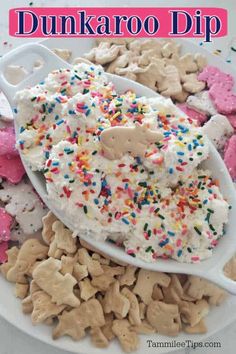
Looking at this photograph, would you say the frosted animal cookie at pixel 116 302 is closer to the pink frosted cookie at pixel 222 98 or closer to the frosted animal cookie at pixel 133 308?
the frosted animal cookie at pixel 133 308

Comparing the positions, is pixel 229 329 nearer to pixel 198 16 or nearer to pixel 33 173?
pixel 33 173

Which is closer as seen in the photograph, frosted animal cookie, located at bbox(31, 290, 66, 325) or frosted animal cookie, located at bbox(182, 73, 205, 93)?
frosted animal cookie, located at bbox(31, 290, 66, 325)

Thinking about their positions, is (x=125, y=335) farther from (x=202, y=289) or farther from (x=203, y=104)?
(x=203, y=104)

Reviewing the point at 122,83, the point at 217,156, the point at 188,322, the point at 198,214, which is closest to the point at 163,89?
the point at 122,83

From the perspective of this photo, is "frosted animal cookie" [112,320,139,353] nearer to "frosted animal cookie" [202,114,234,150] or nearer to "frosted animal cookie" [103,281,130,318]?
"frosted animal cookie" [103,281,130,318]

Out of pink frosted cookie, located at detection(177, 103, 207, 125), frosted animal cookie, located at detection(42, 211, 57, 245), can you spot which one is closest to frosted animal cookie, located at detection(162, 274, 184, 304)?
frosted animal cookie, located at detection(42, 211, 57, 245)

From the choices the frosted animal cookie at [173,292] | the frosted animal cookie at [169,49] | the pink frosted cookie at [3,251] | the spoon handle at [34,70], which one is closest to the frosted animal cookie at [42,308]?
the pink frosted cookie at [3,251]
